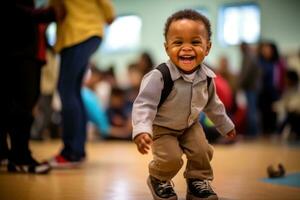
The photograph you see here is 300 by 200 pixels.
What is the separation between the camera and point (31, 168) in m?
2.64

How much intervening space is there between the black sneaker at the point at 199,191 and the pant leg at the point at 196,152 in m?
0.02

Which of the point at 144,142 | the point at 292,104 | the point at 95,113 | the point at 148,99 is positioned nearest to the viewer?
the point at 144,142

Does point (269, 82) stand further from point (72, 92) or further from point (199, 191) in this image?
point (199, 191)

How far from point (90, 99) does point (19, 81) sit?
9.77 ft

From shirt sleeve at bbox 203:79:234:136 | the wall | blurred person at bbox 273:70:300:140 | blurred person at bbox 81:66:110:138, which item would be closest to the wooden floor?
shirt sleeve at bbox 203:79:234:136

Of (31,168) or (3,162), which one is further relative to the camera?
(3,162)

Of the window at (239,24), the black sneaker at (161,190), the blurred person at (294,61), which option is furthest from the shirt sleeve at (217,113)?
the window at (239,24)

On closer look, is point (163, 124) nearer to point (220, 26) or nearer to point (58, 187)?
point (58, 187)

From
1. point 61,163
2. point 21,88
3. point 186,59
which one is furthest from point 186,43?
point 61,163

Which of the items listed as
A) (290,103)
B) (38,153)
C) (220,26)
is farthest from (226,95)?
(220,26)

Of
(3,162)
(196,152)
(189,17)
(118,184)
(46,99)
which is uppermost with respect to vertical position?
(189,17)

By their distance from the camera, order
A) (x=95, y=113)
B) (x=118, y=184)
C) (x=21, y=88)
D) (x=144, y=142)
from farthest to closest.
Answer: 1. (x=95, y=113)
2. (x=21, y=88)
3. (x=118, y=184)
4. (x=144, y=142)

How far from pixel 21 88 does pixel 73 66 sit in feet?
1.25

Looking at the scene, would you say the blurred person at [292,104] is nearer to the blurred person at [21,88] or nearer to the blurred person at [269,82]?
the blurred person at [269,82]
